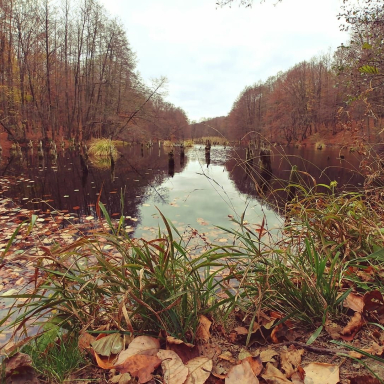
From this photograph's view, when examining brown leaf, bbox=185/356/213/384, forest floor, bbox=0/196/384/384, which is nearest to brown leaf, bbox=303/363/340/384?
forest floor, bbox=0/196/384/384

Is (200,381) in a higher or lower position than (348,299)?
lower

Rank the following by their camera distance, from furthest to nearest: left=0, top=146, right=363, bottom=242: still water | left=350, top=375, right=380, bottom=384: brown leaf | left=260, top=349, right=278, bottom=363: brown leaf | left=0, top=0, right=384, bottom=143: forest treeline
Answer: left=0, top=0, right=384, bottom=143: forest treeline < left=0, top=146, right=363, bottom=242: still water < left=260, top=349, right=278, bottom=363: brown leaf < left=350, top=375, right=380, bottom=384: brown leaf

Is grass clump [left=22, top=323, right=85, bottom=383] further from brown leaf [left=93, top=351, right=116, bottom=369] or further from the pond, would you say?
the pond

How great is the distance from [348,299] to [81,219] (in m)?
5.00

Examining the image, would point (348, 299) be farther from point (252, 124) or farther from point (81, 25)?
point (252, 124)

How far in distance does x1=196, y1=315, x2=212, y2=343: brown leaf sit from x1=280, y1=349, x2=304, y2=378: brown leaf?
410 mm

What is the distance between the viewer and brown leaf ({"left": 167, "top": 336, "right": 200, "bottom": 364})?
1.24 metres

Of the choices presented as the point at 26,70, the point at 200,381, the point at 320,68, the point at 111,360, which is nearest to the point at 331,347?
the point at 200,381

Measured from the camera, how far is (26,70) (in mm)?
26750

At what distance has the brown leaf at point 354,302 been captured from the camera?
140 centimetres

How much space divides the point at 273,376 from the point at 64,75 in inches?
1442

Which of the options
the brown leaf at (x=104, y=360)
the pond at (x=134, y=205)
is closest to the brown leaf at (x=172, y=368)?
the brown leaf at (x=104, y=360)

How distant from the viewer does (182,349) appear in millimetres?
1261

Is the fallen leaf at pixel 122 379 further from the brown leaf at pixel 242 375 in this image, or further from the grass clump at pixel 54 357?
the brown leaf at pixel 242 375
